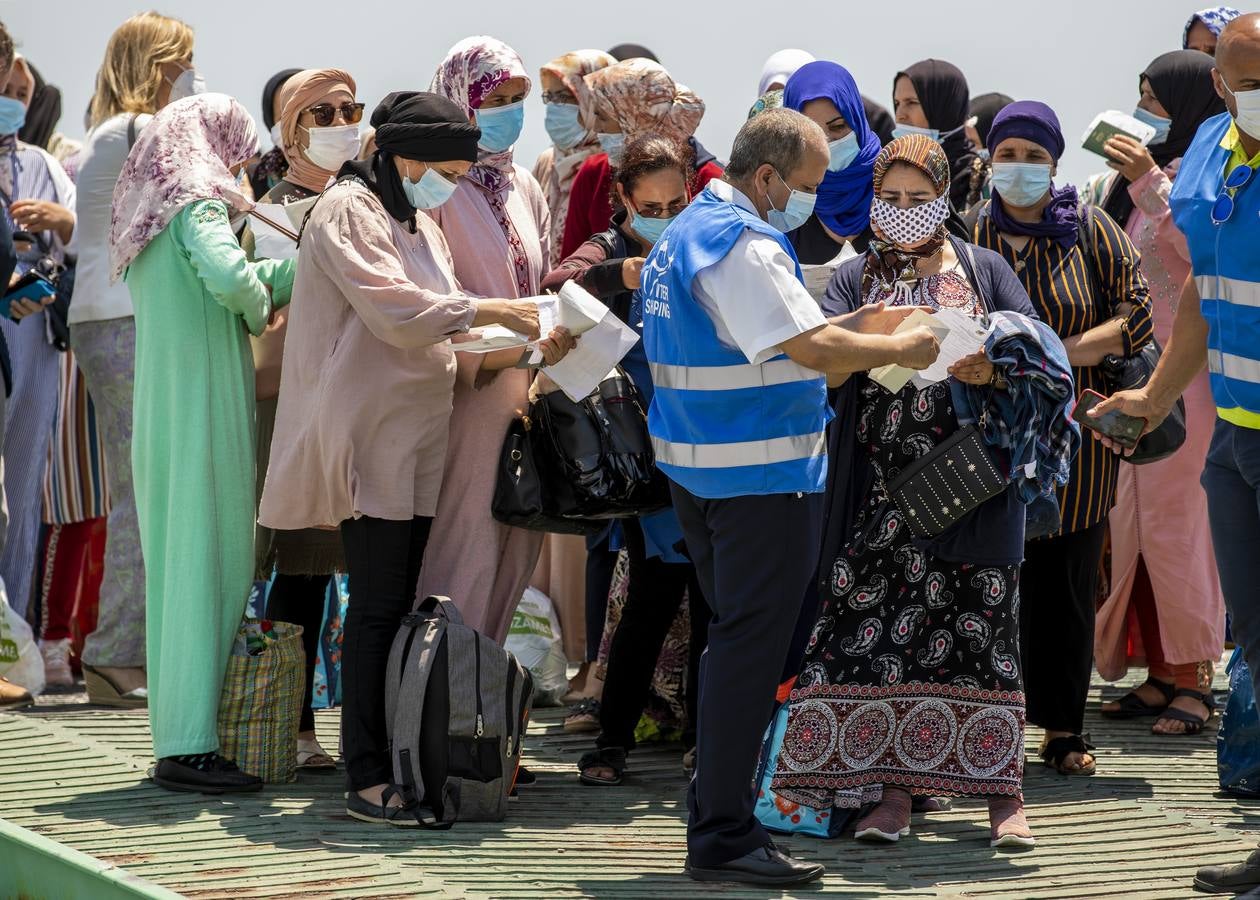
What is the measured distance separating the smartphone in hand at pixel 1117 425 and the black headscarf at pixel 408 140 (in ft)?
6.57

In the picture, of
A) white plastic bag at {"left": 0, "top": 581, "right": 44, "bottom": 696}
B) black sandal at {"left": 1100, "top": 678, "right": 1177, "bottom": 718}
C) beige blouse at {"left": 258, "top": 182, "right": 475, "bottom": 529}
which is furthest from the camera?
white plastic bag at {"left": 0, "top": 581, "right": 44, "bottom": 696}

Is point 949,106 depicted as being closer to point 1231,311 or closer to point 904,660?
point 904,660

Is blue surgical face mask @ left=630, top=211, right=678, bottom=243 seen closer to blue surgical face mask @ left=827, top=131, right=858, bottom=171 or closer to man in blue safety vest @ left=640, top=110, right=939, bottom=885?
blue surgical face mask @ left=827, top=131, right=858, bottom=171

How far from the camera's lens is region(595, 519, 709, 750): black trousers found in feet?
19.6

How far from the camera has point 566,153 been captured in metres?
7.95

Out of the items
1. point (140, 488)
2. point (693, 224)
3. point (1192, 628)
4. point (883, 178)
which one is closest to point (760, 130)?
point (693, 224)

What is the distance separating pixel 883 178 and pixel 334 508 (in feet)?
6.34

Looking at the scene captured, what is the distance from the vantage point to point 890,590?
212 inches

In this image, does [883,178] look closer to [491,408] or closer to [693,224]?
[693,224]

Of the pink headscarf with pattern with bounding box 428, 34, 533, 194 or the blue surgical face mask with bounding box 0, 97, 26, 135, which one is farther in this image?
the blue surgical face mask with bounding box 0, 97, 26, 135

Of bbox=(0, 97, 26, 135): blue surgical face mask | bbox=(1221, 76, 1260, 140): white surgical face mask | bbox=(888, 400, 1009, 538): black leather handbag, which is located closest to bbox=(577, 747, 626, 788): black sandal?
bbox=(888, 400, 1009, 538): black leather handbag

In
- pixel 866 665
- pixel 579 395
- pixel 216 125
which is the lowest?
pixel 866 665

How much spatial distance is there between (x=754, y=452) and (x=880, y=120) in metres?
4.32

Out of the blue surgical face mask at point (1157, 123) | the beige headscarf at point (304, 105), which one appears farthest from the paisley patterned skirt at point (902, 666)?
the blue surgical face mask at point (1157, 123)
